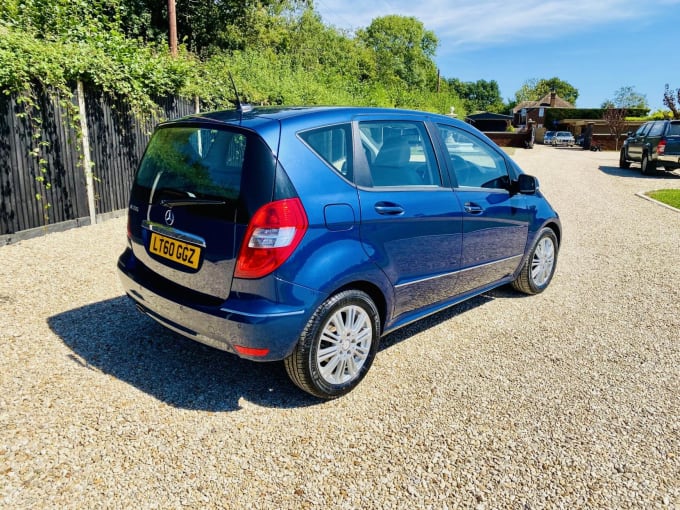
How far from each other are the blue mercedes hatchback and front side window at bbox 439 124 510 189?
1.7 inches

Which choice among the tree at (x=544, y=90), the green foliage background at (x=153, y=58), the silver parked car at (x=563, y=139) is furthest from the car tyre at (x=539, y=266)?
the tree at (x=544, y=90)

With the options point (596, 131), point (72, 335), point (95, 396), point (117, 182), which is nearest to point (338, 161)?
point (95, 396)

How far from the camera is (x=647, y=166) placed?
1734cm

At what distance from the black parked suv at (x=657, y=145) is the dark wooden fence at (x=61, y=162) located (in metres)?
15.4

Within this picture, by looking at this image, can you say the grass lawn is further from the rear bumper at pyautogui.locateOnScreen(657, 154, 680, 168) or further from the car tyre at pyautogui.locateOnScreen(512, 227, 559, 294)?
the car tyre at pyautogui.locateOnScreen(512, 227, 559, 294)

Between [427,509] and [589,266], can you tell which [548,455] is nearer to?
[427,509]

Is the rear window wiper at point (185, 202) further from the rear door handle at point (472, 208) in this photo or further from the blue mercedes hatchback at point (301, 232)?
the rear door handle at point (472, 208)

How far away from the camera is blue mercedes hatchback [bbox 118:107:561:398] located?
2.73 m

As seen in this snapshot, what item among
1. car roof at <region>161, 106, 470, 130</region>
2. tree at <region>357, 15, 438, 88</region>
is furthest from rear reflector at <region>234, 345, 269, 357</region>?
tree at <region>357, 15, 438, 88</region>

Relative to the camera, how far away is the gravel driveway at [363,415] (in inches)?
93.9

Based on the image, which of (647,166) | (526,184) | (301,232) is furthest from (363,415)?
(647,166)

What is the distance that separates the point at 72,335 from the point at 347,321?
2366mm

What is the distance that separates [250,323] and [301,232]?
0.57m

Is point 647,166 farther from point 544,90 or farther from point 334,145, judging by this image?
point 544,90
